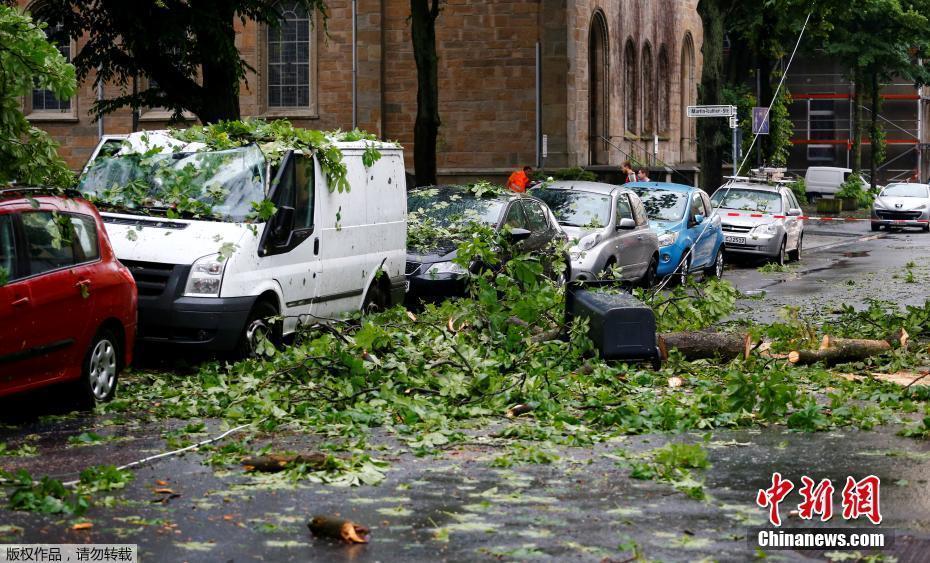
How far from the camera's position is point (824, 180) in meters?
69.1

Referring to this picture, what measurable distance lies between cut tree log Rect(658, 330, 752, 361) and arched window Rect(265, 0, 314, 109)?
29.2m

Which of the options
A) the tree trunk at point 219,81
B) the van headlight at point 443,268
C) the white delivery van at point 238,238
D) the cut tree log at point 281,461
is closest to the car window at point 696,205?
the tree trunk at point 219,81

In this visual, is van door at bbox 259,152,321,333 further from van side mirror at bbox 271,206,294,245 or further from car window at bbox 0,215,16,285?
car window at bbox 0,215,16,285

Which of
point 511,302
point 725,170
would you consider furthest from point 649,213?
point 725,170

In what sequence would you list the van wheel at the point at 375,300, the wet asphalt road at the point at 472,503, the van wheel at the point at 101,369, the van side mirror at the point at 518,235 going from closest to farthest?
1. the wet asphalt road at the point at 472,503
2. the van wheel at the point at 101,369
3. the van wheel at the point at 375,300
4. the van side mirror at the point at 518,235

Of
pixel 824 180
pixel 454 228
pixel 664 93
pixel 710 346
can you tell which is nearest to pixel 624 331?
pixel 710 346

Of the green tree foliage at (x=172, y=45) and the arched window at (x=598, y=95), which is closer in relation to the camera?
the green tree foliage at (x=172, y=45)

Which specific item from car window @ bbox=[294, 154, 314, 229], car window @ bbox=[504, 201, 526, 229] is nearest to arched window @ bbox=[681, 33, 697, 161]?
car window @ bbox=[504, 201, 526, 229]

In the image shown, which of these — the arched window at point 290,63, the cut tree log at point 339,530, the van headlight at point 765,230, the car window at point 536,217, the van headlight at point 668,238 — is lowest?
the cut tree log at point 339,530

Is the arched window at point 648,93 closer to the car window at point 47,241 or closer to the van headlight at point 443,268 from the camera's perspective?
the van headlight at point 443,268

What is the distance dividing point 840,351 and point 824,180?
188ft

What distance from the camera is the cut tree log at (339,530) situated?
701cm

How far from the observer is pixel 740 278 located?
27.7m

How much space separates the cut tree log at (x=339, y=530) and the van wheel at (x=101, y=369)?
14.5ft
